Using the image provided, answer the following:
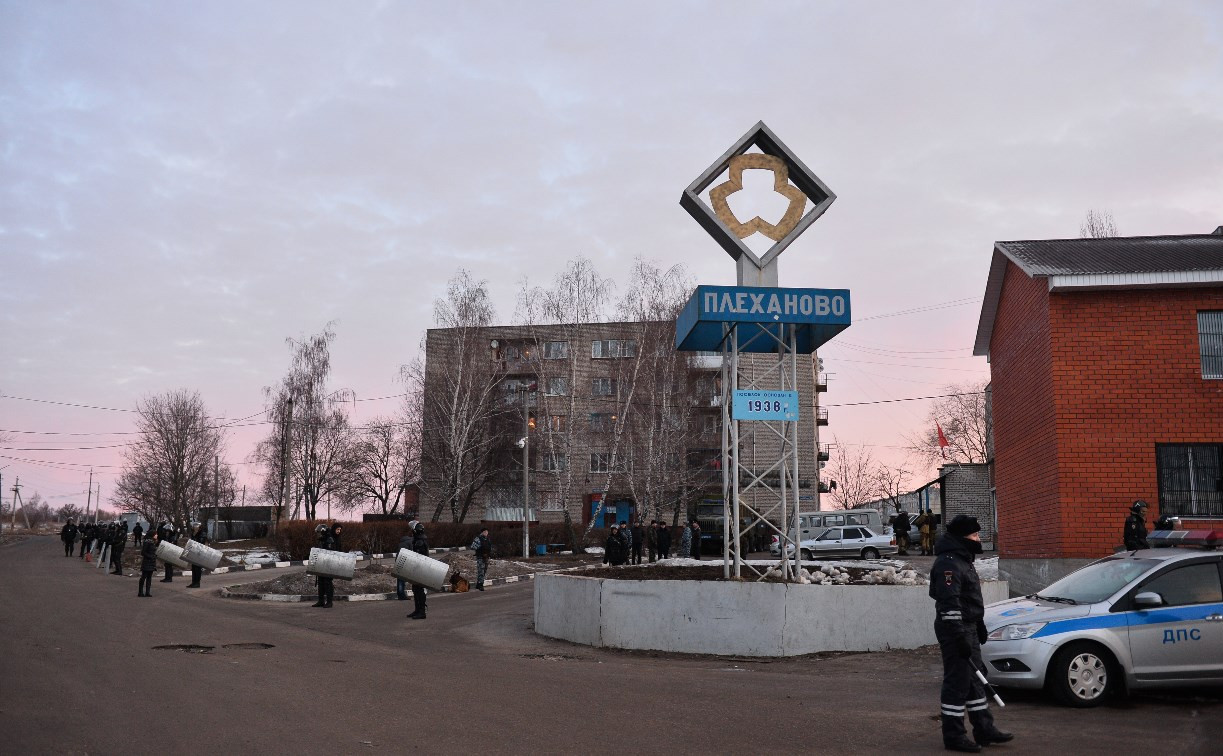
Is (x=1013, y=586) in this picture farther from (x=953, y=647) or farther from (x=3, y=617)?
(x=3, y=617)

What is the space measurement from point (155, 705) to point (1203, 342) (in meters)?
18.4

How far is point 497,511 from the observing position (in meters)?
60.1

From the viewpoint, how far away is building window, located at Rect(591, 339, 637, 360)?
48250mm

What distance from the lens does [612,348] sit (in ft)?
174

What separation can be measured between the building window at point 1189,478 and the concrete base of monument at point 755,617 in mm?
7174

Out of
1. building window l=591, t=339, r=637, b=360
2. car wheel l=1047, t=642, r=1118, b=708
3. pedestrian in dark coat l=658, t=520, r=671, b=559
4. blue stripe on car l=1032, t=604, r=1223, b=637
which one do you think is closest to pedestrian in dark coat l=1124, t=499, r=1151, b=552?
blue stripe on car l=1032, t=604, r=1223, b=637

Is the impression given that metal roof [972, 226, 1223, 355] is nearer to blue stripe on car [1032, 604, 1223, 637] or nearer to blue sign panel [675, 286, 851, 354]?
blue sign panel [675, 286, 851, 354]

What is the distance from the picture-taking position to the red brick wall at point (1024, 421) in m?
18.8

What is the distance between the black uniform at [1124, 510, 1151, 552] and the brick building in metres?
2.90

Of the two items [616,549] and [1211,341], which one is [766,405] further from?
[616,549]

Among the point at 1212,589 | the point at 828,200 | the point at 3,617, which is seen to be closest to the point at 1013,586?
the point at 828,200

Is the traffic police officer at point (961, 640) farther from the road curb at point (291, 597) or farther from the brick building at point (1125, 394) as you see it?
the road curb at point (291, 597)

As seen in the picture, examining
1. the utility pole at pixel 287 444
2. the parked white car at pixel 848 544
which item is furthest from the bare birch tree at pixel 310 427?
the parked white car at pixel 848 544

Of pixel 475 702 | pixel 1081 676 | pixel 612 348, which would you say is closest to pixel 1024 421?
pixel 1081 676
